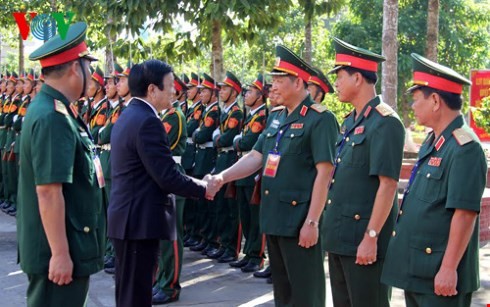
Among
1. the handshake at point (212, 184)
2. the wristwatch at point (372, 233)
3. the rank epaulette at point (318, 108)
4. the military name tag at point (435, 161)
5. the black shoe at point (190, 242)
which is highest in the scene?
the rank epaulette at point (318, 108)

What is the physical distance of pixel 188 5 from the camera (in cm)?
986

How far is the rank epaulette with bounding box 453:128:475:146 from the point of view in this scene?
384cm

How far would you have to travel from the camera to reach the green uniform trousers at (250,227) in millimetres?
8289

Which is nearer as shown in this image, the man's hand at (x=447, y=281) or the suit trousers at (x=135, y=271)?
the man's hand at (x=447, y=281)

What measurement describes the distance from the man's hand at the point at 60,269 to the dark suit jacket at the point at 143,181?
733 millimetres

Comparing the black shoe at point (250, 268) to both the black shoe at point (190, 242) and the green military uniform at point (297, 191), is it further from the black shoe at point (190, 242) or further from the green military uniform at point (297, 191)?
the green military uniform at point (297, 191)

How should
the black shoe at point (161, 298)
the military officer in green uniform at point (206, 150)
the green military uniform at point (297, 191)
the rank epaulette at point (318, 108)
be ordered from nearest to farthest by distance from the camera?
the green military uniform at point (297, 191), the rank epaulette at point (318, 108), the black shoe at point (161, 298), the military officer in green uniform at point (206, 150)

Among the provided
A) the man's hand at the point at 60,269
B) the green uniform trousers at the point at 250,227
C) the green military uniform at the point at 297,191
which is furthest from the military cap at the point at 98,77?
the man's hand at the point at 60,269

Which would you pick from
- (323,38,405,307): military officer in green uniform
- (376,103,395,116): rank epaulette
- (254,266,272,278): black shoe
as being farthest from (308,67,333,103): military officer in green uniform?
(376,103,395,116): rank epaulette

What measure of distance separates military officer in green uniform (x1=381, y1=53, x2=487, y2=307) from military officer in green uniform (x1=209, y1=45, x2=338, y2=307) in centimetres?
95

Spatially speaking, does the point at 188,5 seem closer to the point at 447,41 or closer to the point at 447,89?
the point at 447,89

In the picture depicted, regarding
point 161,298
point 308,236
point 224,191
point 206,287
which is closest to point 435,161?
point 308,236

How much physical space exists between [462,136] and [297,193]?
1526 mm

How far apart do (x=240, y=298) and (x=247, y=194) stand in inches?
66.7
